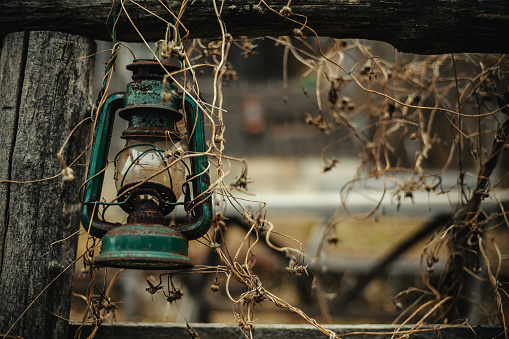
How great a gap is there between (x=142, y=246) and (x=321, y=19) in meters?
0.88

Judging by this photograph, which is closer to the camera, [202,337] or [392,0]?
[392,0]

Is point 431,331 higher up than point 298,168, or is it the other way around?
point 298,168

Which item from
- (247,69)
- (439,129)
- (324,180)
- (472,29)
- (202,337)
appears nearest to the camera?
(472,29)

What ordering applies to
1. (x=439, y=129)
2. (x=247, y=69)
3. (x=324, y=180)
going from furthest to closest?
(x=247, y=69), (x=324, y=180), (x=439, y=129)

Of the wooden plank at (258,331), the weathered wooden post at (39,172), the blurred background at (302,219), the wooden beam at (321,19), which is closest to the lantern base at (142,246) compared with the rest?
the blurred background at (302,219)

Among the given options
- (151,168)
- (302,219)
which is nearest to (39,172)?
(151,168)

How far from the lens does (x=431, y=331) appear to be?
157cm

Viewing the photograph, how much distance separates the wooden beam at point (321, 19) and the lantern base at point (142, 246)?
681 mm

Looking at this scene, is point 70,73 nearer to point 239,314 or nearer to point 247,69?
point 239,314

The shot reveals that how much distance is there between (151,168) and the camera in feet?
3.89

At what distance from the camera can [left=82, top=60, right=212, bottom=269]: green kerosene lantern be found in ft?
3.69

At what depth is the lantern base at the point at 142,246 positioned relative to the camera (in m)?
1.05

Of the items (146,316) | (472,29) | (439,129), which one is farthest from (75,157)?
(439,129)

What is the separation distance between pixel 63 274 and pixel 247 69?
8570 millimetres
